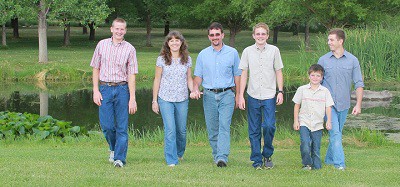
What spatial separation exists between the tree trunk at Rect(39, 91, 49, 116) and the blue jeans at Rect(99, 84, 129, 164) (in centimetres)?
1114

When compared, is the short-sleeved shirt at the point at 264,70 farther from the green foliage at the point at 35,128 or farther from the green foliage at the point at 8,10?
the green foliage at the point at 8,10

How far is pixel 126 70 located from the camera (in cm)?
853

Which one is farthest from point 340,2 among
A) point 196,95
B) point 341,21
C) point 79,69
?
point 196,95

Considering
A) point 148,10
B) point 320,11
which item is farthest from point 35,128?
point 148,10

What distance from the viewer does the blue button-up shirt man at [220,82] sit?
8664 millimetres

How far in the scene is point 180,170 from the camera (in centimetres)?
820

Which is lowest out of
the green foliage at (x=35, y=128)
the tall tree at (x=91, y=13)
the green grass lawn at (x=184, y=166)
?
the green foliage at (x=35, y=128)

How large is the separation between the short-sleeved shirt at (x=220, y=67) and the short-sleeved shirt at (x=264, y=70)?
0.91ft

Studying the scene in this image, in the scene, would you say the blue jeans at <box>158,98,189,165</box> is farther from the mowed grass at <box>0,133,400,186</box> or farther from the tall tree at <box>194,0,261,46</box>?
the tall tree at <box>194,0,261,46</box>

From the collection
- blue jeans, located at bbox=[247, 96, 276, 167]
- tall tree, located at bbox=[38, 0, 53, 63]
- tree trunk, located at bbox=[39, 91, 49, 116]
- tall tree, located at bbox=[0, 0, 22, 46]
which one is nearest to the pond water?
tree trunk, located at bbox=[39, 91, 49, 116]

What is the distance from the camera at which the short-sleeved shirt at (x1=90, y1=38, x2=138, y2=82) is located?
27.7 feet

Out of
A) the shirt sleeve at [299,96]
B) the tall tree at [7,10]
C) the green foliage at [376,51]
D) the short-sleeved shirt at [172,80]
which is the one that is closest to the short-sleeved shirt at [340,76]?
the shirt sleeve at [299,96]

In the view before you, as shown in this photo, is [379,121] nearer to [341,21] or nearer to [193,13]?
[341,21]

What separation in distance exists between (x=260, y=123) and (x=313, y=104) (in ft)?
2.29
